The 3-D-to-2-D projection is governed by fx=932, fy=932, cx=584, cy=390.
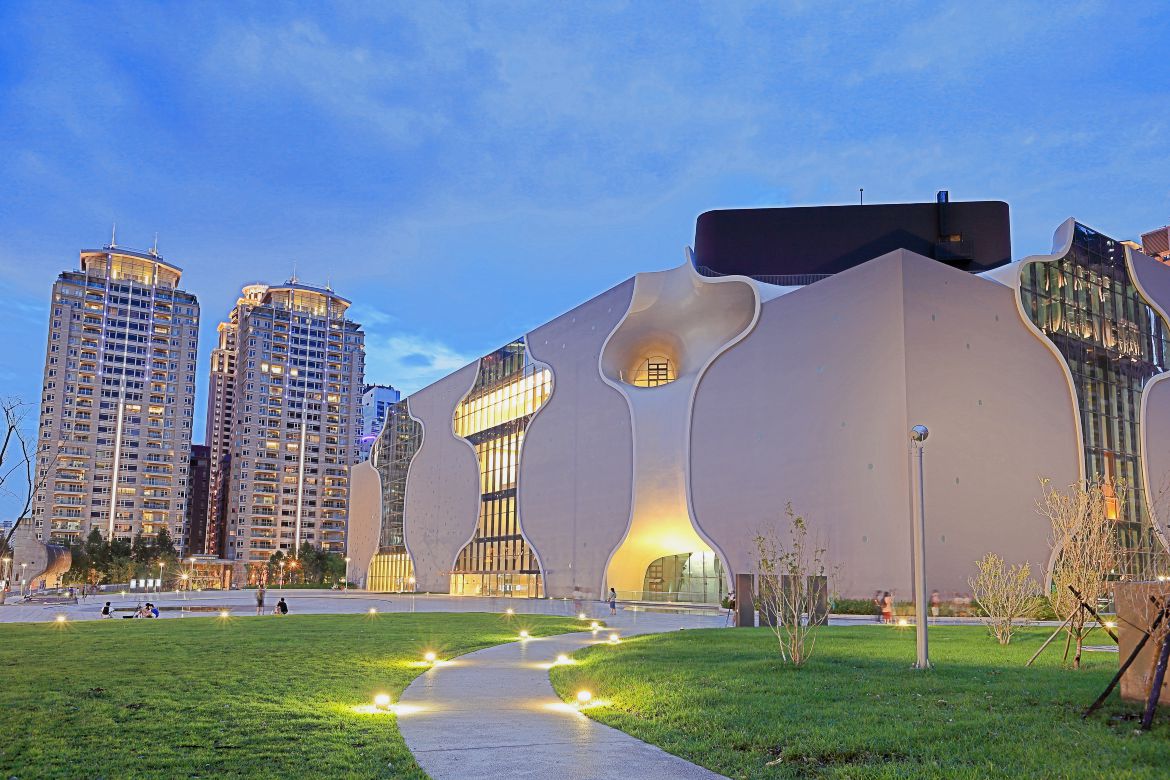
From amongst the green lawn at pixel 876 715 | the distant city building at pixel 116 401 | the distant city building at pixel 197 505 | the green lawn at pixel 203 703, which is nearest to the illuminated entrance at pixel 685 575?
the green lawn at pixel 203 703

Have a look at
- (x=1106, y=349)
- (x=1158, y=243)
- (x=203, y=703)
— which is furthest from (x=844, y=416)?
(x=1158, y=243)

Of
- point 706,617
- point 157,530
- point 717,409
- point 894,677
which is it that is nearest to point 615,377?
point 717,409

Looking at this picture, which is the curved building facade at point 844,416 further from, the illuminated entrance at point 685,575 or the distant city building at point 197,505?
the distant city building at point 197,505

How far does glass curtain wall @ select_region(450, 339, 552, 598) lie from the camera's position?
60.1 m

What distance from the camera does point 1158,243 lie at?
81.9m

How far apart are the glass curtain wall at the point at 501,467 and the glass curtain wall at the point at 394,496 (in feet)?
39.9

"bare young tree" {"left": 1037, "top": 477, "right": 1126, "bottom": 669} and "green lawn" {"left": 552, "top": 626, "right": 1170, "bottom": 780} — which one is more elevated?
"bare young tree" {"left": 1037, "top": 477, "right": 1126, "bottom": 669}

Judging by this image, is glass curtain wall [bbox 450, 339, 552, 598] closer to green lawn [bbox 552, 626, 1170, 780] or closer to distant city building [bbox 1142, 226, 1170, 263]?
Answer: green lawn [bbox 552, 626, 1170, 780]

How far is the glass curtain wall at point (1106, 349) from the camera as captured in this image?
3974 centimetres

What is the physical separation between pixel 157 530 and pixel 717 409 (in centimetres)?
11173

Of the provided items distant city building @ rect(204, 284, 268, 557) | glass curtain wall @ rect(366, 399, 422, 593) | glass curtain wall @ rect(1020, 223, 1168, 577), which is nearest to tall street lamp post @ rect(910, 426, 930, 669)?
glass curtain wall @ rect(1020, 223, 1168, 577)

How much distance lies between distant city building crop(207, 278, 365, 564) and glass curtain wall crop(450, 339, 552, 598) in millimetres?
81996

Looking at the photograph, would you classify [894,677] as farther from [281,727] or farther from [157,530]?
[157,530]

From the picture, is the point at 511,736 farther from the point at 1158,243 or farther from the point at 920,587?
the point at 1158,243
